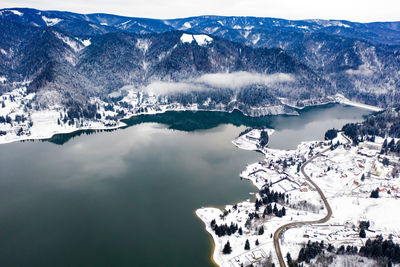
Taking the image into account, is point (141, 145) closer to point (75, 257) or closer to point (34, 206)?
point (34, 206)

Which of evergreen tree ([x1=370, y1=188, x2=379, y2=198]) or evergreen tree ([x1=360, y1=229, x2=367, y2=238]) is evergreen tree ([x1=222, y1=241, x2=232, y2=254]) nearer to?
evergreen tree ([x1=360, y1=229, x2=367, y2=238])

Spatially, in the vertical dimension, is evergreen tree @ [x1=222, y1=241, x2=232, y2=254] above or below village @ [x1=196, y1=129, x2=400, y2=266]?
below

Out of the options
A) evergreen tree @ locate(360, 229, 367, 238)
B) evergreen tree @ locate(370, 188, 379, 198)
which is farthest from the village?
evergreen tree @ locate(370, 188, 379, 198)

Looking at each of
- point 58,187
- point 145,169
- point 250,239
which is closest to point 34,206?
point 58,187

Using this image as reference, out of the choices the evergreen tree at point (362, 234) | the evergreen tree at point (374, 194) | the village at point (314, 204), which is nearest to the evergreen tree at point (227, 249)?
the village at point (314, 204)

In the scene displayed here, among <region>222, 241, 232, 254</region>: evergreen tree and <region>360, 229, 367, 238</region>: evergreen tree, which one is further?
<region>360, 229, 367, 238</region>: evergreen tree

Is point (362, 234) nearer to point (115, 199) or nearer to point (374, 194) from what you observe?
point (374, 194)
